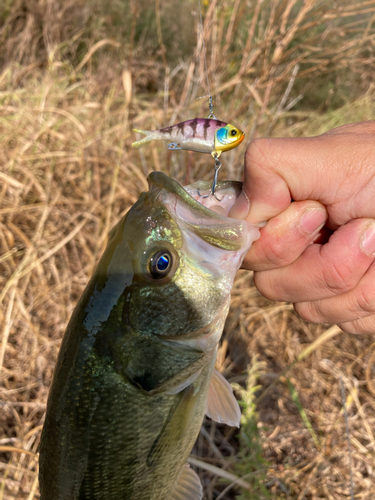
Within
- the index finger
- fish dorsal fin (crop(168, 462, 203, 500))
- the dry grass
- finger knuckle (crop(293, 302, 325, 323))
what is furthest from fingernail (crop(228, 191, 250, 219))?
the dry grass

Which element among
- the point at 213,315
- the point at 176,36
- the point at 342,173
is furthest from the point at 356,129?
the point at 176,36

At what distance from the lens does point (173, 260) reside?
4.06ft

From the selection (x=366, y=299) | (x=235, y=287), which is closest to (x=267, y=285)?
(x=366, y=299)

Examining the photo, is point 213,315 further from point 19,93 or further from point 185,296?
point 19,93

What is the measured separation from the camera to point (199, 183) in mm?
1343

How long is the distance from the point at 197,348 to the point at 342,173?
0.78m

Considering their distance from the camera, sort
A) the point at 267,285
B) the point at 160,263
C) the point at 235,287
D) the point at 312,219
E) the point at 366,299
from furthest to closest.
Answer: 1. the point at 235,287
2. the point at 267,285
3. the point at 366,299
4. the point at 312,219
5. the point at 160,263

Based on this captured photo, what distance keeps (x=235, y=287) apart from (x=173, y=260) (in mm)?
2509

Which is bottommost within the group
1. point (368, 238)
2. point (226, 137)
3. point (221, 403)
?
point (221, 403)

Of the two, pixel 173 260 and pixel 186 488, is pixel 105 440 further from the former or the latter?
pixel 173 260

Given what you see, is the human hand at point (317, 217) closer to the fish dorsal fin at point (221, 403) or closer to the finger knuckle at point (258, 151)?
the finger knuckle at point (258, 151)

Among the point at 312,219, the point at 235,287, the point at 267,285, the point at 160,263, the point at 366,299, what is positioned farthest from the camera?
the point at 235,287

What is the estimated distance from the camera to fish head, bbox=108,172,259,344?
123 cm

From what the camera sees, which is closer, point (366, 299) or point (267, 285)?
point (366, 299)
